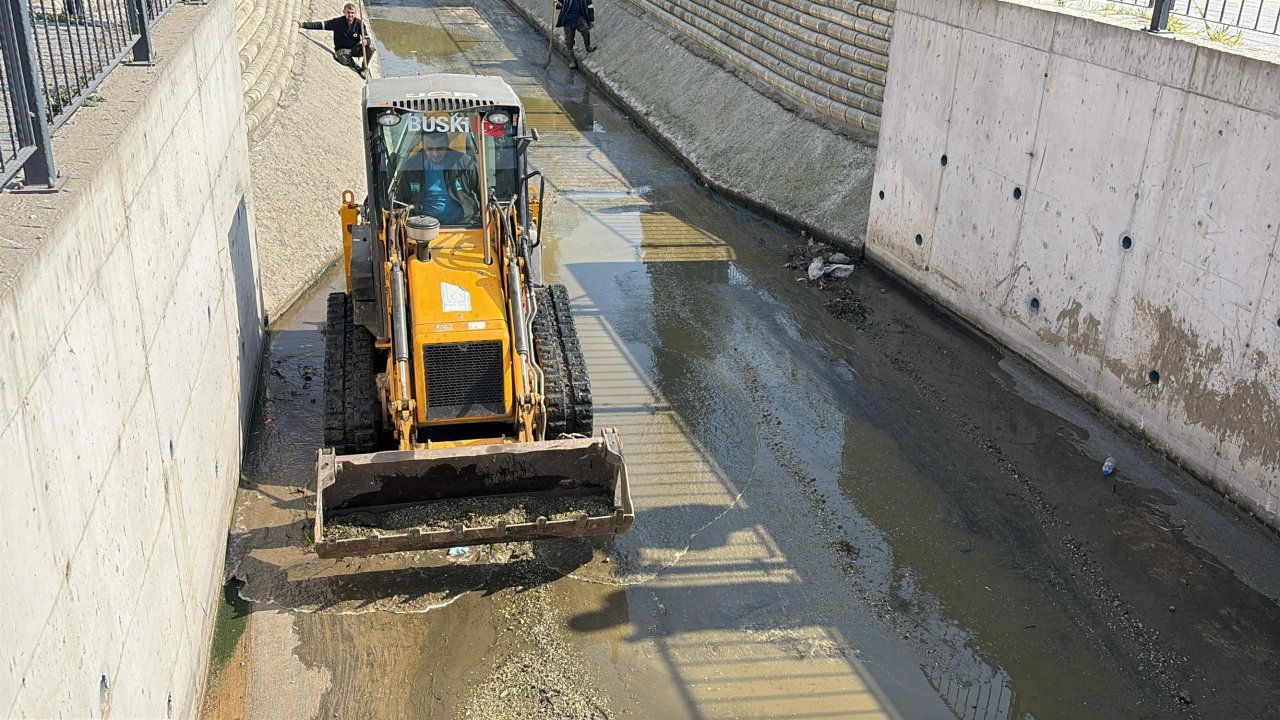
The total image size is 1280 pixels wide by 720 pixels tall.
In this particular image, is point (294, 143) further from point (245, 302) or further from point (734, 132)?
point (734, 132)

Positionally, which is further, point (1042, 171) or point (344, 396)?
point (1042, 171)

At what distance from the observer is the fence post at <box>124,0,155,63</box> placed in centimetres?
654

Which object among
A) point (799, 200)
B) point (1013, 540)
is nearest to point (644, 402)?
point (1013, 540)

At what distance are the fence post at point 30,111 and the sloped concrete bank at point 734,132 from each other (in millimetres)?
10938

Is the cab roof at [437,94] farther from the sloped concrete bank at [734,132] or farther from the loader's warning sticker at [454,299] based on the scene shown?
the sloped concrete bank at [734,132]

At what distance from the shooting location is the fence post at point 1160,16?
9.16m

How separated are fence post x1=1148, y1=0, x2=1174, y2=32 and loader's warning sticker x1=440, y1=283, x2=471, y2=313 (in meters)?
6.46

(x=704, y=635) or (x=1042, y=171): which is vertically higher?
(x=1042, y=171)

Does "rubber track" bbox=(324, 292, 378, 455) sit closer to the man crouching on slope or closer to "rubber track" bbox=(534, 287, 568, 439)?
"rubber track" bbox=(534, 287, 568, 439)

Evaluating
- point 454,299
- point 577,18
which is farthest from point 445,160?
point 577,18

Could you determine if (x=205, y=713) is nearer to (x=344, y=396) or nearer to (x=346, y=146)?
(x=344, y=396)

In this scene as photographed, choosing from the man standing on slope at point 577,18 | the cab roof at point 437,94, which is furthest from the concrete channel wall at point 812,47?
the cab roof at point 437,94

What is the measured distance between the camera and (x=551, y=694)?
6.52 metres

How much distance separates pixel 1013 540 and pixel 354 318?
5549mm
